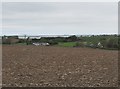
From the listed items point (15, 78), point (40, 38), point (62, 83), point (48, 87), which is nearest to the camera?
point (48, 87)

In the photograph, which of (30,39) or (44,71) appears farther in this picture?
(30,39)

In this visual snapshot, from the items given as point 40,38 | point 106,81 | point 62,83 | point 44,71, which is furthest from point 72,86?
point 40,38

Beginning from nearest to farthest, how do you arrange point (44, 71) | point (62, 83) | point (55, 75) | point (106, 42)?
point (62, 83), point (55, 75), point (44, 71), point (106, 42)

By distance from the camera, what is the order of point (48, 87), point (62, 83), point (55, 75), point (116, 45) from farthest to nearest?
point (116, 45) → point (55, 75) → point (62, 83) → point (48, 87)

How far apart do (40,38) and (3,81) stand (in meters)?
31.3

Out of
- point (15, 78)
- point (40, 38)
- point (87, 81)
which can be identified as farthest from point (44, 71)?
point (40, 38)

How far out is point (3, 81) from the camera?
870cm

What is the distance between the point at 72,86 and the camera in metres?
8.01

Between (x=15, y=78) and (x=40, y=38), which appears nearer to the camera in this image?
(x=15, y=78)

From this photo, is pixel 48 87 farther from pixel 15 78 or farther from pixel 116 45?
pixel 116 45

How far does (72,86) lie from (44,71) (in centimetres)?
297

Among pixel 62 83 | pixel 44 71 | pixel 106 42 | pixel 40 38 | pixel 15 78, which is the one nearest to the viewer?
pixel 62 83

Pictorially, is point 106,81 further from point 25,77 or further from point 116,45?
point 116,45

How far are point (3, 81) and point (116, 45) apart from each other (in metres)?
22.4
